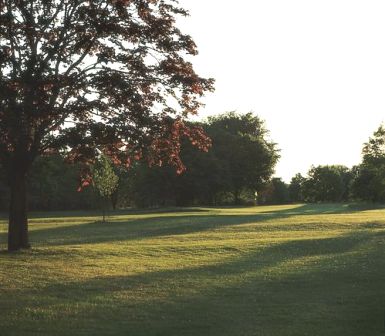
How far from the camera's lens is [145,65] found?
19.7m

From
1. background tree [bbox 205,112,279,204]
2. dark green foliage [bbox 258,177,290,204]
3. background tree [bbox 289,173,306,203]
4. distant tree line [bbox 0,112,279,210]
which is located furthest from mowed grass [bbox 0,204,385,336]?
background tree [bbox 289,173,306,203]

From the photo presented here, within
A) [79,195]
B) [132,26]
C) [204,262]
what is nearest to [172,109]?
[132,26]

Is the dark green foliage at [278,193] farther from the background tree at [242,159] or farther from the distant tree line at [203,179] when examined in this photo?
the background tree at [242,159]

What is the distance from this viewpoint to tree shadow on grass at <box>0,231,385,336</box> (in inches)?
373

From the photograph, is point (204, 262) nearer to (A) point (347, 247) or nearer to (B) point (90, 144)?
(B) point (90, 144)

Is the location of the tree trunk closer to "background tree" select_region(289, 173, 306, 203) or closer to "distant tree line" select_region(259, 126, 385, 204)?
"distant tree line" select_region(259, 126, 385, 204)

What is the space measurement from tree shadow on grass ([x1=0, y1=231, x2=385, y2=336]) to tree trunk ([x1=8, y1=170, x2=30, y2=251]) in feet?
22.0

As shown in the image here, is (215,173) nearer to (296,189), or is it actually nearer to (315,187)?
(315,187)

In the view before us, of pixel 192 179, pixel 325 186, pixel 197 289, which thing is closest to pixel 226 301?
pixel 197 289

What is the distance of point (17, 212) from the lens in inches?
800

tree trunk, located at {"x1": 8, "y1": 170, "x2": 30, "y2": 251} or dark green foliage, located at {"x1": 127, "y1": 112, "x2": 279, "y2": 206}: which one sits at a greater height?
dark green foliage, located at {"x1": 127, "y1": 112, "x2": 279, "y2": 206}

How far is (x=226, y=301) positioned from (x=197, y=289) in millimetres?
1542

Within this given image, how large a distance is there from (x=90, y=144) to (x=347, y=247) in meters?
11.9

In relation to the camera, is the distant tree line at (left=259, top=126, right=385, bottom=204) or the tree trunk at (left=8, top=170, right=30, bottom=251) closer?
the tree trunk at (left=8, top=170, right=30, bottom=251)
